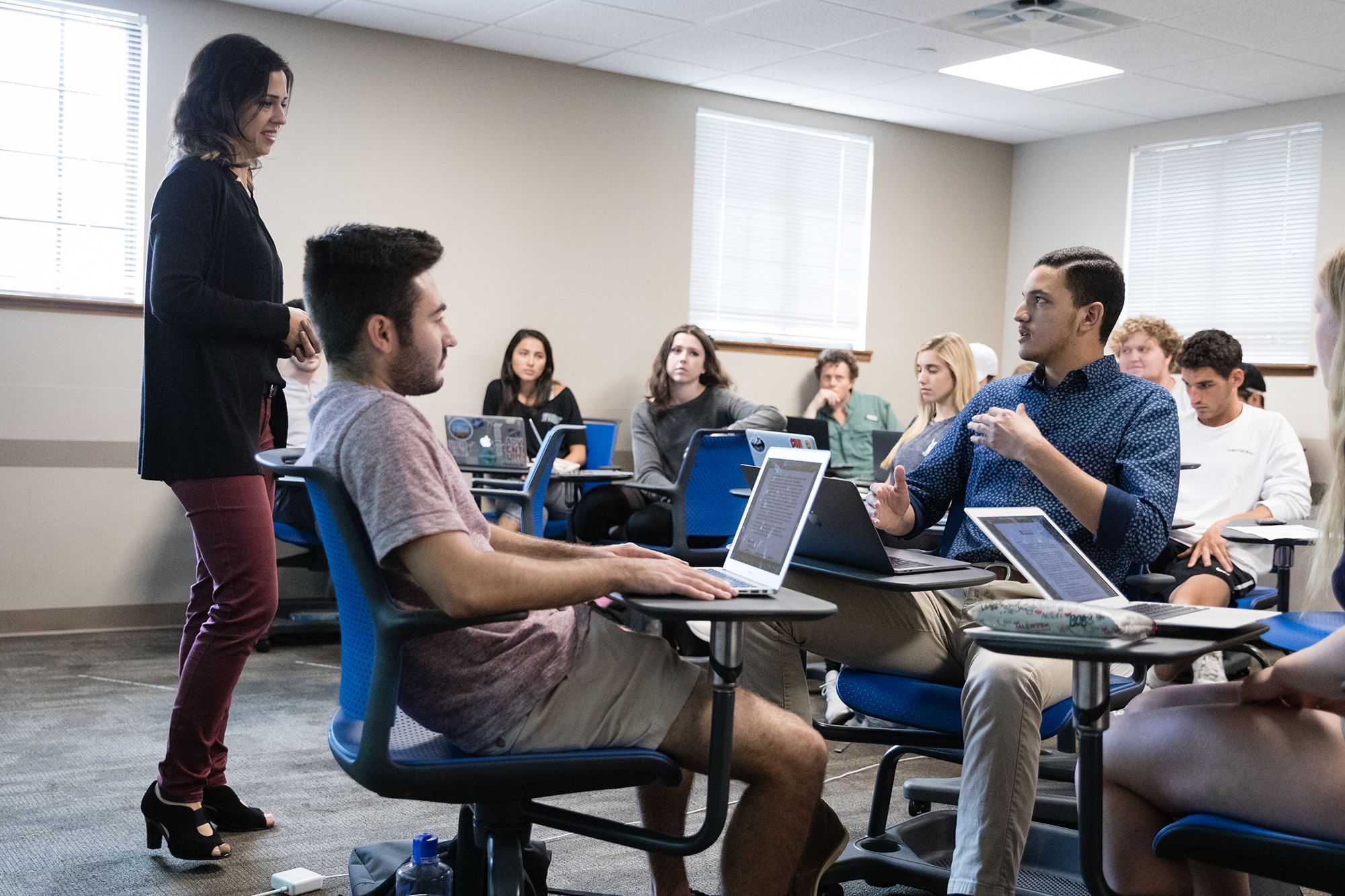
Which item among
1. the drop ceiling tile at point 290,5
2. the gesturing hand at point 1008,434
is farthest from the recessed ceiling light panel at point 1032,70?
the gesturing hand at point 1008,434

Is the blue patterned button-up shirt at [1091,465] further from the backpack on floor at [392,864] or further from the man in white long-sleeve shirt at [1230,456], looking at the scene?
the man in white long-sleeve shirt at [1230,456]

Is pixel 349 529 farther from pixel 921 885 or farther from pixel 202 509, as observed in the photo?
pixel 921 885

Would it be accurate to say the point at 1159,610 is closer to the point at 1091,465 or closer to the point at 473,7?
the point at 1091,465

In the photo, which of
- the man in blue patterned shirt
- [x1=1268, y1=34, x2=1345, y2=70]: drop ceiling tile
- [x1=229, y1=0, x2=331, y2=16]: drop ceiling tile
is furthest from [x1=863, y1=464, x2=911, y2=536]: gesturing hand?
[x1=1268, y1=34, x2=1345, y2=70]: drop ceiling tile

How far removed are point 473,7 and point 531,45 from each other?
25.6 inches

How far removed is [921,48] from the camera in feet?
19.2

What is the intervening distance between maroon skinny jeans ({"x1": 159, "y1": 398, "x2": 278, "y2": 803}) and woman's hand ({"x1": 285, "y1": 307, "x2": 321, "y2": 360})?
0.98ft

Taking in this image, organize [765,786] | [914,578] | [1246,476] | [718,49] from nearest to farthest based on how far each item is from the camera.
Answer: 1. [765,786]
2. [914,578]
3. [1246,476]
4. [718,49]

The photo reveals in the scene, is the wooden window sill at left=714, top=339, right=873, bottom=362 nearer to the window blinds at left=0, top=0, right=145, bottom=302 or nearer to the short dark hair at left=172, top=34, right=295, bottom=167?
the window blinds at left=0, top=0, right=145, bottom=302

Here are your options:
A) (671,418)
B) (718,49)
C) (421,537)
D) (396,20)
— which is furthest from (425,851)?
(718,49)

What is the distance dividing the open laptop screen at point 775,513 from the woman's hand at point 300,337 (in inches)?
44.3

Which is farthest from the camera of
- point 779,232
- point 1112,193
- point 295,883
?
point 1112,193

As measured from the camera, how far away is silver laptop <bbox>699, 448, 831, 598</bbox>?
69.2 inches

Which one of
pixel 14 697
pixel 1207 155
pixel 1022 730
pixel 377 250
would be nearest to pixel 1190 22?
pixel 1207 155
